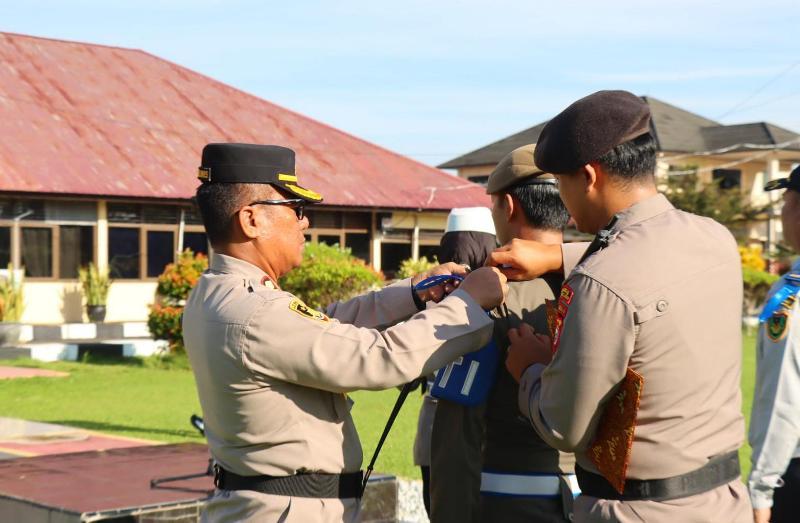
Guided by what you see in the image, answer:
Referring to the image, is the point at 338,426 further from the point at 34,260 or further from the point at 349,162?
the point at 349,162

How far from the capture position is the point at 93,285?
21.2 m

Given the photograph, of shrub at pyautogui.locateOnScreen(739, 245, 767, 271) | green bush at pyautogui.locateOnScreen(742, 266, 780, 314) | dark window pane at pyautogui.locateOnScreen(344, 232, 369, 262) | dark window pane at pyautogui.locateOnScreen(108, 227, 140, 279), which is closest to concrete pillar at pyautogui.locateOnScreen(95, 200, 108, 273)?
dark window pane at pyautogui.locateOnScreen(108, 227, 140, 279)

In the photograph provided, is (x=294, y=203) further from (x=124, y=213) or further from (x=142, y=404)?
(x=124, y=213)

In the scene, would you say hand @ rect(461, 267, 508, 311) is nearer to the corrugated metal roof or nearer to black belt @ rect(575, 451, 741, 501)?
black belt @ rect(575, 451, 741, 501)

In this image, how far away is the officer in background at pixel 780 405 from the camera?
361 cm

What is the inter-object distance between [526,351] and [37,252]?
2000cm

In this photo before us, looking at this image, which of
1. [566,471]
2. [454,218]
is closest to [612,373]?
[566,471]

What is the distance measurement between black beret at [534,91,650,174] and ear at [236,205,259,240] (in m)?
0.83

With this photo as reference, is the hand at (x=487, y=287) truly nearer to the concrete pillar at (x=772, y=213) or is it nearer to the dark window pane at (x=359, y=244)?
the dark window pane at (x=359, y=244)

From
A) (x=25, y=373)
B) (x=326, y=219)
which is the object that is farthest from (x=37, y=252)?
(x=326, y=219)

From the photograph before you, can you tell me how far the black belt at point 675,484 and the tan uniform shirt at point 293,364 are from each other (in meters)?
0.51

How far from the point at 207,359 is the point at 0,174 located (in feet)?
60.5

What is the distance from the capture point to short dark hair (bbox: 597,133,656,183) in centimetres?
244

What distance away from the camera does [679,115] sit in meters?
43.9
